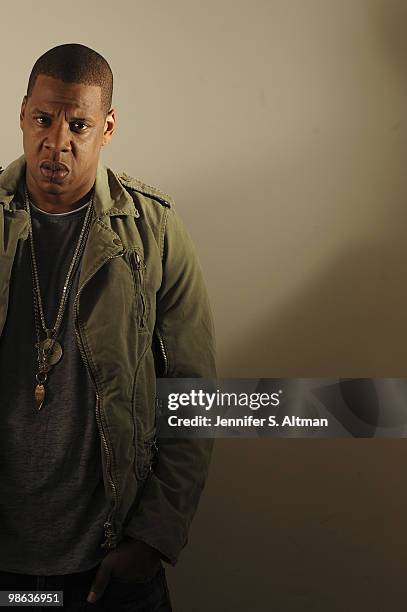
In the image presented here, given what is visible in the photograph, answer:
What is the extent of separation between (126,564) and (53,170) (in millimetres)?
763

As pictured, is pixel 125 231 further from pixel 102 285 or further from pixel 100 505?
pixel 100 505

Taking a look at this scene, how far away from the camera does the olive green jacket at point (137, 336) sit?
1496 millimetres

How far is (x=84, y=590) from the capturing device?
1.52m

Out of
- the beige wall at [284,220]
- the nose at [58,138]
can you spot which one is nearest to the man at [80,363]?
the nose at [58,138]

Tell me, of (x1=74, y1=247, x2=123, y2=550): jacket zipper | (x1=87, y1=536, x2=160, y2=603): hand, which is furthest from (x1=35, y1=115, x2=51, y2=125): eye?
(x1=87, y1=536, x2=160, y2=603): hand

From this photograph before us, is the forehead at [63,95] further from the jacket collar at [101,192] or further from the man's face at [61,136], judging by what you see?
the jacket collar at [101,192]

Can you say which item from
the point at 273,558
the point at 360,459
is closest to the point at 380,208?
the point at 360,459

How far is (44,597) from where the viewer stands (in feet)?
4.89

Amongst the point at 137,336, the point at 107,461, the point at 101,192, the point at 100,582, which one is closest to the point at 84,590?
the point at 100,582

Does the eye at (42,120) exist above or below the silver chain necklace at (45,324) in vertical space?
above

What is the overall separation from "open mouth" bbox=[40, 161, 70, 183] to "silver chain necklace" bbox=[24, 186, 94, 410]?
0.06m

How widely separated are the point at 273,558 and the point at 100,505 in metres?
0.44

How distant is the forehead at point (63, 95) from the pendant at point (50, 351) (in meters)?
0.44

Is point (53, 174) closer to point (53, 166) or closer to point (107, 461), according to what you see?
point (53, 166)
